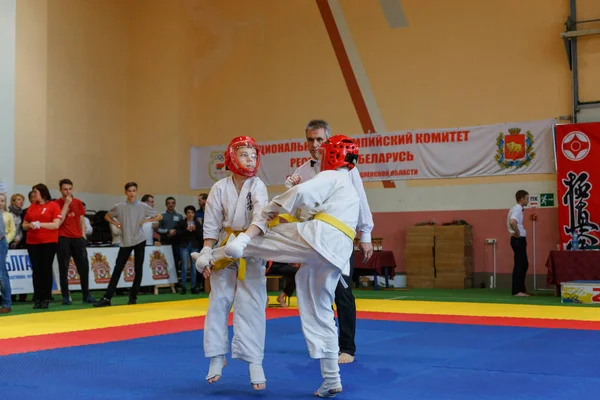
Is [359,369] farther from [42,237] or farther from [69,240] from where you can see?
[69,240]

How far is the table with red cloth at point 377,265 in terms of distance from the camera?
13426 mm

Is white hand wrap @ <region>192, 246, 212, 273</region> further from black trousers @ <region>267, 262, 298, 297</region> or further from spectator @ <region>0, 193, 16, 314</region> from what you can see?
spectator @ <region>0, 193, 16, 314</region>

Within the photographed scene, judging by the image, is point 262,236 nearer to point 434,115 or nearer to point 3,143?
point 3,143

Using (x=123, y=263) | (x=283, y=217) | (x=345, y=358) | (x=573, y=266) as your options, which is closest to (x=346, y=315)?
(x=345, y=358)

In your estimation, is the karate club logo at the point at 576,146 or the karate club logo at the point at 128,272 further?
the karate club logo at the point at 576,146

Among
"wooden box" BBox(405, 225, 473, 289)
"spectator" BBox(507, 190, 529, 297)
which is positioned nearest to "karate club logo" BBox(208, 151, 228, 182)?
"wooden box" BBox(405, 225, 473, 289)

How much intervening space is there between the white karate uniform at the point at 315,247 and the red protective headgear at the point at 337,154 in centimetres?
11

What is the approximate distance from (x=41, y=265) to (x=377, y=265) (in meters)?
6.14

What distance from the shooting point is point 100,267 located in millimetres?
12188

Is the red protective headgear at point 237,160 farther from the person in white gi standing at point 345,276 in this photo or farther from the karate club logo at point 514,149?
the karate club logo at point 514,149

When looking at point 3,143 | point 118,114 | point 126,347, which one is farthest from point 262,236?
point 118,114

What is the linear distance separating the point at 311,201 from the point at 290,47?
1298 cm

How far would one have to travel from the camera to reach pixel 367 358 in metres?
5.32

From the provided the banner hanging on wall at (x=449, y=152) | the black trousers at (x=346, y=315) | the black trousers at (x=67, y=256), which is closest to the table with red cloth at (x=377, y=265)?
the banner hanging on wall at (x=449, y=152)
